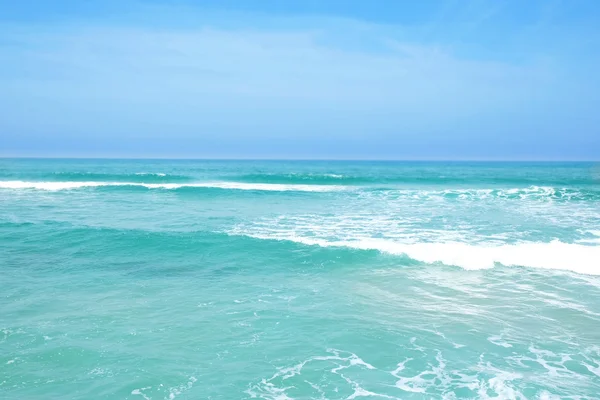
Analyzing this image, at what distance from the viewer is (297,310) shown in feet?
25.6

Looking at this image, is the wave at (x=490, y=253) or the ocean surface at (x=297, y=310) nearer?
the ocean surface at (x=297, y=310)

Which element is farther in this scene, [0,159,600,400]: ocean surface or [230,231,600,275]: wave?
[230,231,600,275]: wave

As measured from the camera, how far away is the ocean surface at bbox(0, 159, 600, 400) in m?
5.39

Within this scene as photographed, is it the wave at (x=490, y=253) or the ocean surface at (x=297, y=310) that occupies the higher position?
the wave at (x=490, y=253)

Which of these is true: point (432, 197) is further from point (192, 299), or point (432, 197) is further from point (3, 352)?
point (3, 352)

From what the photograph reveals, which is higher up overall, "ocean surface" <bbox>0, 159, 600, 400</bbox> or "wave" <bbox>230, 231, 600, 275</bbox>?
"wave" <bbox>230, 231, 600, 275</bbox>

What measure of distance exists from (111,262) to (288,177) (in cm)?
3571

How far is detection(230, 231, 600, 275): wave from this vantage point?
10766mm

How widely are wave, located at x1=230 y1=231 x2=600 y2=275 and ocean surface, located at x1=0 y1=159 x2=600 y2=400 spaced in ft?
0.23

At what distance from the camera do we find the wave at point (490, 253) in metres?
10.8

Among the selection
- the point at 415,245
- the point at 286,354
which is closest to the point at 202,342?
the point at 286,354

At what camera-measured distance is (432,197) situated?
28.1 metres

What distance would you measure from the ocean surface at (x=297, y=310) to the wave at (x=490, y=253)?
0.07 m

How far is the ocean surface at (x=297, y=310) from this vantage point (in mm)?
5391
